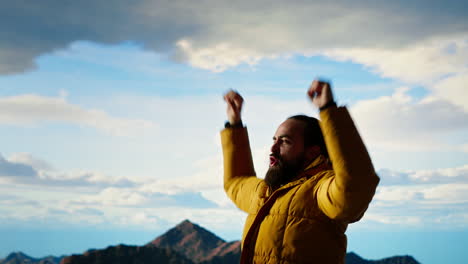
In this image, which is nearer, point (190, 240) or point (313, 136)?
point (313, 136)

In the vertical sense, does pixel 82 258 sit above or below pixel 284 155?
above

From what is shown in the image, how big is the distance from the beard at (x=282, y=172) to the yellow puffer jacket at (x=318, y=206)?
0.30ft

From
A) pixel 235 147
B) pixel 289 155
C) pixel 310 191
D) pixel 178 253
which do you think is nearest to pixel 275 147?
pixel 289 155

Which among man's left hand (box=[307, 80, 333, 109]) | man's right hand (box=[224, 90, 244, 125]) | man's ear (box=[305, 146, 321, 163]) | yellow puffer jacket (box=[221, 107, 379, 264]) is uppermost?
man's right hand (box=[224, 90, 244, 125])

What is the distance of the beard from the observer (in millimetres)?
4637

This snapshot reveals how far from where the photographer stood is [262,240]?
14.5ft

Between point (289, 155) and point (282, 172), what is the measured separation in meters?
0.16

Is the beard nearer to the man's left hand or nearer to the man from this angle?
the man

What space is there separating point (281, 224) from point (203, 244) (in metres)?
53.8

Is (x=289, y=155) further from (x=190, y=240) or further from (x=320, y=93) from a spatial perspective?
(x=190, y=240)

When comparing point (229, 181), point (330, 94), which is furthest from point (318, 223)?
point (229, 181)

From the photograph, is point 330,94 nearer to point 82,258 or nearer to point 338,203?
point 338,203

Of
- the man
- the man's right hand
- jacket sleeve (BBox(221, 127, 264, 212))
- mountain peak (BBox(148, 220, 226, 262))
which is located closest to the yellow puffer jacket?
the man

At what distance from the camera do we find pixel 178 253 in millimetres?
46688
